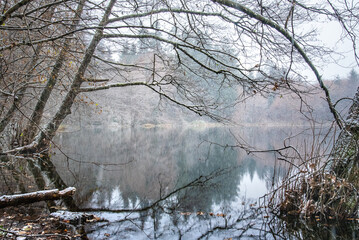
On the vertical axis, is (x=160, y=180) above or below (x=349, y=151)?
below

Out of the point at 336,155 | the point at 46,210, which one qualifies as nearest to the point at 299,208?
the point at 336,155

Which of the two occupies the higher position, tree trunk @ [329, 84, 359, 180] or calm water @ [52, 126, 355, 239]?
tree trunk @ [329, 84, 359, 180]

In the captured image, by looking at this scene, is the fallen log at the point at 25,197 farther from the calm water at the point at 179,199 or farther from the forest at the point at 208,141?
the calm water at the point at 179,199

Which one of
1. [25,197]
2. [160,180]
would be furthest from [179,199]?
[25,197]

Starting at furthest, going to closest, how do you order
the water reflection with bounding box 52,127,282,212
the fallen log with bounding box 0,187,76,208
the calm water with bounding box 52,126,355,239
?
the water reflection with bounding box 52,127,282,212 → the calm water with bounding box 52,126,355,239 → the fallen log with bounding box 0,187,76,208

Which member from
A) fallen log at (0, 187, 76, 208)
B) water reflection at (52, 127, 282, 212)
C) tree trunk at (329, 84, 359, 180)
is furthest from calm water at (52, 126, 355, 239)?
tree trunk at (329, 84, 359, 180)

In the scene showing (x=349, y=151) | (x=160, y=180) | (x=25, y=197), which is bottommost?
(x=160, y=180)

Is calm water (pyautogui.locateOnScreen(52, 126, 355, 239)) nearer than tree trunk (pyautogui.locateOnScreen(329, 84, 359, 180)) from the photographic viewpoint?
Yes

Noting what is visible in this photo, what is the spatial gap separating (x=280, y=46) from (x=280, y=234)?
2.70 meters

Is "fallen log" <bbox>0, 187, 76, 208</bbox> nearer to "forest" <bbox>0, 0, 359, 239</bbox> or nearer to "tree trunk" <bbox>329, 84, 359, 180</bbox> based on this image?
"forest" <bbox>0, 0, 359, 239</bbox>

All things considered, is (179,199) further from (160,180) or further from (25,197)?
(25,197)

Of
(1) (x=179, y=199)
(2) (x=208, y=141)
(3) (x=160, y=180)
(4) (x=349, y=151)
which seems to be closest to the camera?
(4) (x=349, y=151)

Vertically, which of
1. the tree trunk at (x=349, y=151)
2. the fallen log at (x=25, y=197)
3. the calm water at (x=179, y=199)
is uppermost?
the tree trunk at (x=349, y=151)

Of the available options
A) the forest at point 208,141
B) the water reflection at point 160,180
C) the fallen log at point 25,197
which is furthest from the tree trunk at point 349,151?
the fallen log at point 25,197
